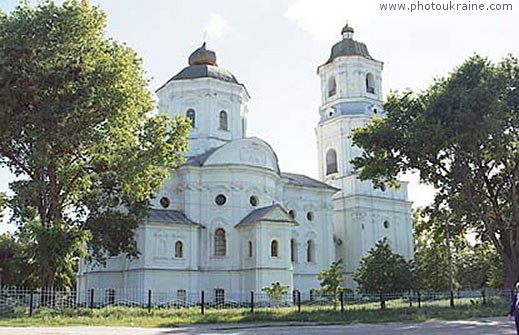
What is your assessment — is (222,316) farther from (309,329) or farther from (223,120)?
(223,120)

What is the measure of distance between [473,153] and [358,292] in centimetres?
784

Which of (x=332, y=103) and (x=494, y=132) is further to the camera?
(x=332, y=103)

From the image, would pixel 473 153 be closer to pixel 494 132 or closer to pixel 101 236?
pixel 494 132

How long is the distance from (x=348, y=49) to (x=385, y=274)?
2768 centimetres

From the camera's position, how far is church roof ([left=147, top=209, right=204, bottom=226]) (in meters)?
37.0

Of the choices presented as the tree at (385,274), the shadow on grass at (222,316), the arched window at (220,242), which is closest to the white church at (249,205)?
the arched window at (220,242)

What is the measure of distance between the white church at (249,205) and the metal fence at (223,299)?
58cm

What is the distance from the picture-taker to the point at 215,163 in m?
39.3

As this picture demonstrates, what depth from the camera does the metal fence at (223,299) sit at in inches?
866

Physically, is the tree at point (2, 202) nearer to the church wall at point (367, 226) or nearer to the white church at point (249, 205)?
the white church at point (249, 205)

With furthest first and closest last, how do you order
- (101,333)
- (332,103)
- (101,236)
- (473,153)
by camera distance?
(332,103) < (101,236) < (473,153) < (101,333)

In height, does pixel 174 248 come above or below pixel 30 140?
below

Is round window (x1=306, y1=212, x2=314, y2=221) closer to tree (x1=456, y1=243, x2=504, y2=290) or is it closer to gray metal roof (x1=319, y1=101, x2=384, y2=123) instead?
gray metal roof (x1=319, y1=101, x2=384, y2=123)

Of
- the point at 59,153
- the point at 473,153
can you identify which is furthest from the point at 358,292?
the point at 59,153
